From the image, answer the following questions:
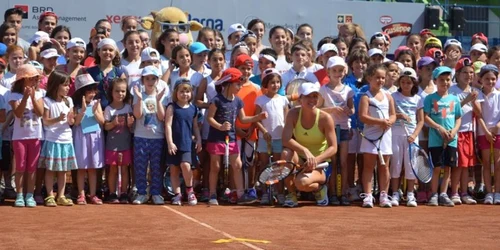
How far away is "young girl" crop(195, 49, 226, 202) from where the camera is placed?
491 inches

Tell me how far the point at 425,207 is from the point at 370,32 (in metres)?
9.52

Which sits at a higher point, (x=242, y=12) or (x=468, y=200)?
(x=242, y=12)

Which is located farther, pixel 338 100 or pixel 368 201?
pixel 338 100

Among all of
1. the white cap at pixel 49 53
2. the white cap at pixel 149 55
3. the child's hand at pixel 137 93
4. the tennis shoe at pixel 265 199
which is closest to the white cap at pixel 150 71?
the child's hand at pixel 137 93

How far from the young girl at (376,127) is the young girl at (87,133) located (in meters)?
3.15

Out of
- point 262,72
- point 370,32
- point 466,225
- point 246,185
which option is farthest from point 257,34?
point 370,32

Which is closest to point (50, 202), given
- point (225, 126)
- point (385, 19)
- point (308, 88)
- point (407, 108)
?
point (225, 126)

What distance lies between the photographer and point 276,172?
11.7 meters

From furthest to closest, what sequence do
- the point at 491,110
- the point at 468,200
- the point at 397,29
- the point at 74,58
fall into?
the point at 397,29
the point at 491,110
the point at 468,200
the point at 74,58

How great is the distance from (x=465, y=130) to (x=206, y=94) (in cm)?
332

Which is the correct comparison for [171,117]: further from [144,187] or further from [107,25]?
[107,25]

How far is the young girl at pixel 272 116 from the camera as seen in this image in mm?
12289

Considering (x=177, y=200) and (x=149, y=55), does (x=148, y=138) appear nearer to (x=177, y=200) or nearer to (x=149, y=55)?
(x=177, y=200)

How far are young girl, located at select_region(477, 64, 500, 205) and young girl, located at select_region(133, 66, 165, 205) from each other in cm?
412
